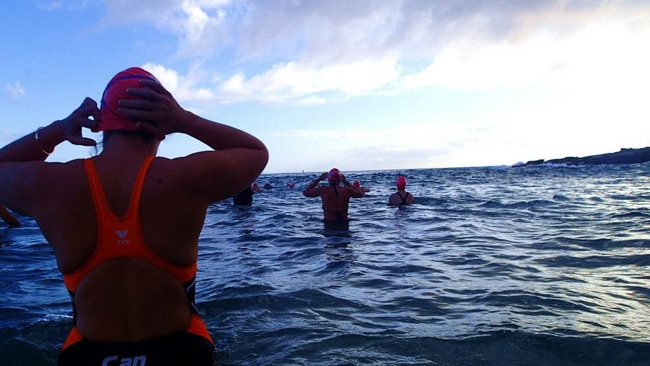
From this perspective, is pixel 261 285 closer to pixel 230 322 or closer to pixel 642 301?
pixel 230 322

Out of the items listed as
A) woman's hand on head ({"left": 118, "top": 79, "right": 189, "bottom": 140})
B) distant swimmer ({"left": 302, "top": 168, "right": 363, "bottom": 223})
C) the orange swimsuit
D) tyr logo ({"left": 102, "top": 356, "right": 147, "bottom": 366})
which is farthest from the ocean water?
woman's hand on head ({"left": 118, "top": 79, "right": 189, "bottom": 140})

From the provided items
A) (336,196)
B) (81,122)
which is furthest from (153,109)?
(336,196)

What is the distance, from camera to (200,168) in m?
2.03

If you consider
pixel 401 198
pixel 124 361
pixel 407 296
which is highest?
pixel 124 361

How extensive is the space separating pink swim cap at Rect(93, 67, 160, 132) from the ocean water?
2547 mm

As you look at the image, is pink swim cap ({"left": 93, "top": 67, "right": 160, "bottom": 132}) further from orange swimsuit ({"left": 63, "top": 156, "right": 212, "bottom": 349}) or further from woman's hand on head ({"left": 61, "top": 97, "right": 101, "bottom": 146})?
orange swimsuit ({"left": 63, "top": 156, "right": 212, "bottom": 349})

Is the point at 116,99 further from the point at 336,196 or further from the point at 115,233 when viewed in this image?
the point at 336,196

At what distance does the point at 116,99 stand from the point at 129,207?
511 millimetres

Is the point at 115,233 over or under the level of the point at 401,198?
over

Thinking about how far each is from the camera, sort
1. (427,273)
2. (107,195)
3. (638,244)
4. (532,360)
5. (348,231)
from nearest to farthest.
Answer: (107,195), (532,360), (427,273), (638,244), (348,231)

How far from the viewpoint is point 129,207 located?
1.94 m

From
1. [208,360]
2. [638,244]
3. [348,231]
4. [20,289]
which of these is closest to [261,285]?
[20,289]

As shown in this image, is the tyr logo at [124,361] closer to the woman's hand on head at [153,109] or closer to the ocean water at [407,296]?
the woman's hand on head at [153,109]

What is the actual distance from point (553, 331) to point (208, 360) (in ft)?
11.0
